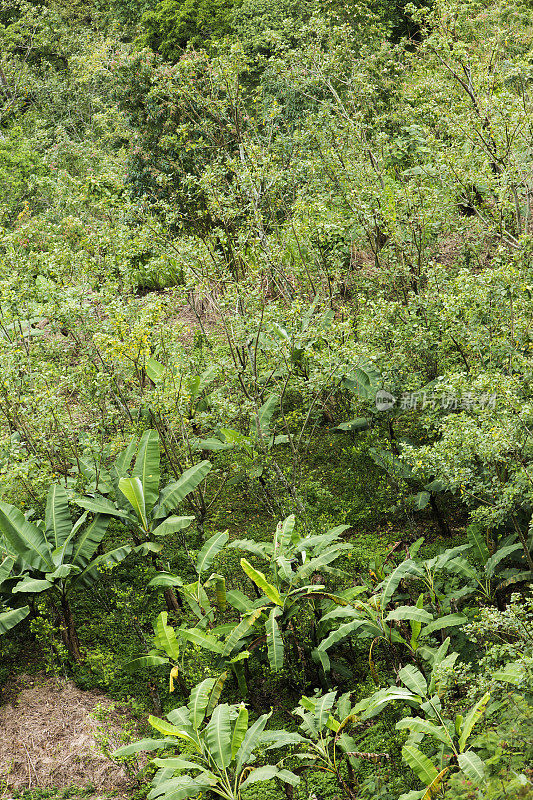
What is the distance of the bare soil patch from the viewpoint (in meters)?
5.91

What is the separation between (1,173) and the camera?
600 inches

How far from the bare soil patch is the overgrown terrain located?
2 centimetres

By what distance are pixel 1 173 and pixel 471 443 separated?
13.2 metres

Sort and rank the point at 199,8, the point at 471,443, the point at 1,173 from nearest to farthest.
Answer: the point at 471,443 → the point at 1,173 → the point at 199,8

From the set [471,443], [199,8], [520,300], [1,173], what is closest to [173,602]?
[471,443]

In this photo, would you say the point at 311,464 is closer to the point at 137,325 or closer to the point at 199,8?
the point at 137,325

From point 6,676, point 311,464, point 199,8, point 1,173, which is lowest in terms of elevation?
point 311,464

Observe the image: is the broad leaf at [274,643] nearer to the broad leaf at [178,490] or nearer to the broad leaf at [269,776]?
the broad leaf at [269,776]

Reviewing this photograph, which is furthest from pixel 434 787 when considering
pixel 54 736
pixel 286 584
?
pixel 54 736

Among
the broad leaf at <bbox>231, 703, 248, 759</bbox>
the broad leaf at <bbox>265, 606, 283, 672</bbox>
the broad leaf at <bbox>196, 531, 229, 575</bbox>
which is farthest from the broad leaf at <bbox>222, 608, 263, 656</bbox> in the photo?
the broad leaf at <bbox>231, 703, 248, 759</bbox>

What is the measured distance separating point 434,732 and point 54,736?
3.48 metres

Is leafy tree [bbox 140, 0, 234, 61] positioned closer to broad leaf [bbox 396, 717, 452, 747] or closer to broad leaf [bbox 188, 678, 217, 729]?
broad leaf [bbox 188, 678, 217, 729]

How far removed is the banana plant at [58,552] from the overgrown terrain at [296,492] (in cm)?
3

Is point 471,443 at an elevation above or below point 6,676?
above
